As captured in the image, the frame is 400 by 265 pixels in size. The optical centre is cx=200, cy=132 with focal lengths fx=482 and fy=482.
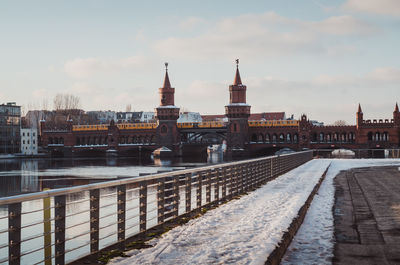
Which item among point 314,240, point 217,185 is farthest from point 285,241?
point 217,185

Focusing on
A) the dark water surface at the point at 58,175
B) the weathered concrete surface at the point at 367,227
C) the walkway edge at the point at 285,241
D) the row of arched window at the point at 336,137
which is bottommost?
the dark water surface at the point at 58,175

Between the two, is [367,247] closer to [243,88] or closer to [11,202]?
[11,202]

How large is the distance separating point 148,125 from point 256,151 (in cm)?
2543

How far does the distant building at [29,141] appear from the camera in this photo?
4355 inches

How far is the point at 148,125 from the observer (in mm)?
109375

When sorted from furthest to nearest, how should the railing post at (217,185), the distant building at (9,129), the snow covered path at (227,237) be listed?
the distant building at (9,129)
the railing post at (217,185)
the snow covered path at (227,237)

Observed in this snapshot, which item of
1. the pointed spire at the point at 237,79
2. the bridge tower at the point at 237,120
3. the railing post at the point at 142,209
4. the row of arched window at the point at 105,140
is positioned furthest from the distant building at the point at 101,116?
the railing post at the point at 142,209

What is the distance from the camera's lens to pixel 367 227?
9922mm

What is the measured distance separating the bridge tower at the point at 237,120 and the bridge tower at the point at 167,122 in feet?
36.7

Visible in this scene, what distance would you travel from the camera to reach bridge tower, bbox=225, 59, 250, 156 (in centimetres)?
9856

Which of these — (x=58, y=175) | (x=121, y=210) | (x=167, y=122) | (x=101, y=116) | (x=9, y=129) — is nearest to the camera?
(x=121, y=210)

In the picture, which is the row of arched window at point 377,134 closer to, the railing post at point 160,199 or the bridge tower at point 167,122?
the bridge tower at point 167,122

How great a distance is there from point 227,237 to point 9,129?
340ft

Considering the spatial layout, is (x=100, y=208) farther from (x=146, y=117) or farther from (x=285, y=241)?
(x=146, y=117)
